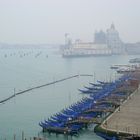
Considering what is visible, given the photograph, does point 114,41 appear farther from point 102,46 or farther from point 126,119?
point 126,119

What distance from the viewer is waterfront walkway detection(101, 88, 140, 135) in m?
13.3

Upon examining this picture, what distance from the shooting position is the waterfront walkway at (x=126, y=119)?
13.3 meters

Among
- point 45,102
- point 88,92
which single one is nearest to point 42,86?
point 88,92

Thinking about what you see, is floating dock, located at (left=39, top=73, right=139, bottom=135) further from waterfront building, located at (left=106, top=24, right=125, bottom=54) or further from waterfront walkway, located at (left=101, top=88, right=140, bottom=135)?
waterfront building, located at (left=106, top=24, right=125, bottom=54)

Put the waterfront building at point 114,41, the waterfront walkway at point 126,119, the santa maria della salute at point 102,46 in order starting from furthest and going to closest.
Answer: the waterfront building at point 114,41, the santa maria della salute at point 102,46, the waterfront walkway at point 126,119

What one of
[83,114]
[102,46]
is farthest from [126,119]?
[102,46]

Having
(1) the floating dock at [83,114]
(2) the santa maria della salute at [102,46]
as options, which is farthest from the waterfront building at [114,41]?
(1) the floating dock at [83,114]

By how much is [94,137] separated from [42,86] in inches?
610

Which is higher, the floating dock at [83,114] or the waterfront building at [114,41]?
the waterfront building at [114,41]

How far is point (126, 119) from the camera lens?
48.0 feet

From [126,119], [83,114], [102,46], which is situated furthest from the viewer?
[102,46]

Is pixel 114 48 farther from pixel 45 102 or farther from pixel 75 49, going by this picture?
pixel 45 102

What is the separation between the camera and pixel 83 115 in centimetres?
1552

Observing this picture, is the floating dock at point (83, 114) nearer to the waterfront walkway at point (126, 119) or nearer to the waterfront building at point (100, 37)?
the waterfront walkway at point (126, 119)
